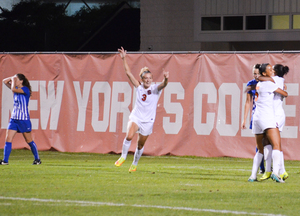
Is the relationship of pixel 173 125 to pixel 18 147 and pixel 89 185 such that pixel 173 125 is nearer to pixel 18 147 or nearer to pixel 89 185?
pixel 18 147

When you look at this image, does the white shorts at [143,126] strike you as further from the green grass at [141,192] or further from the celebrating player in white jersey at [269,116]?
the celebrating player in white jersey at [269,116]

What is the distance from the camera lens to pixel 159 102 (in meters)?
15.4

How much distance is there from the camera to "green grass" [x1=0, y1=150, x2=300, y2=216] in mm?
6422

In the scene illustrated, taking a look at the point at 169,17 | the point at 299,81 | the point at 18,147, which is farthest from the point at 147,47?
the point at 299,81

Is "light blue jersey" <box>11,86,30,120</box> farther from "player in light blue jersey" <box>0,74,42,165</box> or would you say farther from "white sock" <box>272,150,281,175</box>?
"white sock" <box>272,150,281,175</box>

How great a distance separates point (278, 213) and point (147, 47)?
20.7m

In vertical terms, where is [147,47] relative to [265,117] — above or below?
above

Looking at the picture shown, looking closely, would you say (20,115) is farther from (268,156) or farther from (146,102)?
(268,156)

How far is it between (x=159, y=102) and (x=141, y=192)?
7.84 m

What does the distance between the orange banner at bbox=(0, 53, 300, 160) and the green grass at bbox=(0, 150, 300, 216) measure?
3.48 metres

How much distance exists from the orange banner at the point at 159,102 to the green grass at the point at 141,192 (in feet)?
11.4

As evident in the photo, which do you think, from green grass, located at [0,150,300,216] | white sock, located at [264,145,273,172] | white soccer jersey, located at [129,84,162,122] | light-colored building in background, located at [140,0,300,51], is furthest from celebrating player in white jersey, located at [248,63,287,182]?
light-colored building in background, located at [140,0,300,51]

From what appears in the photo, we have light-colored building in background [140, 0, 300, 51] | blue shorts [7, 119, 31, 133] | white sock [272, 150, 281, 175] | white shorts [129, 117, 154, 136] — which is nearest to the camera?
white sock [272, 150, 281, 175]

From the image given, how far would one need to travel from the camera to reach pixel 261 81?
8.94 metres
